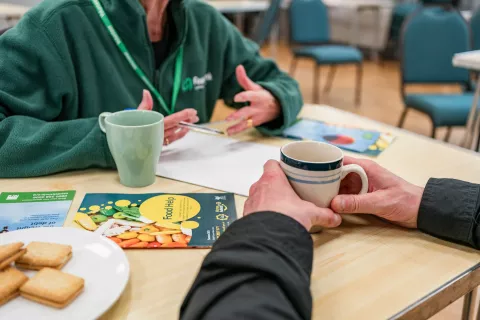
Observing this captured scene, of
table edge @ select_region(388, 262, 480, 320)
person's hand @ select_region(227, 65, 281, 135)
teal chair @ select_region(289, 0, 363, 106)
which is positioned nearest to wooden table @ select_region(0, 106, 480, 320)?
table edge @ select_region(388, 262, 480, 320)

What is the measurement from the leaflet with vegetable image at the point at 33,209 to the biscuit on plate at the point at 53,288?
19cm

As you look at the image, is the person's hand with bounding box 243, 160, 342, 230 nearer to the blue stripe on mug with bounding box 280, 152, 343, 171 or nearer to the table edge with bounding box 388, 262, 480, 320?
the blue stripe on mug with bounding box 280, 152, 343, 171

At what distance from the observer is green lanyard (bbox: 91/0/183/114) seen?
1085 mm

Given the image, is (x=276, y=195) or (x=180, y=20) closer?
(x=276, y=195)

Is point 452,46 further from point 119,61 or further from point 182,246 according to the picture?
point 182,246

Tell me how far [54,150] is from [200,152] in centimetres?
30

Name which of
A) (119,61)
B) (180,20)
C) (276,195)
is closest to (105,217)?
(276,195)

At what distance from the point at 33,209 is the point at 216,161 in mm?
373

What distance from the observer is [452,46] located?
Result: 9.59 feet

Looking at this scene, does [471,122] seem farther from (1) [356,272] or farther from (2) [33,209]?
(2) [33,209]

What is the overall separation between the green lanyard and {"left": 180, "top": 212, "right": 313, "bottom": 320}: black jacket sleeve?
2.34 ft

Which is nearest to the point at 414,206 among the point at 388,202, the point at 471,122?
the point at 388,202

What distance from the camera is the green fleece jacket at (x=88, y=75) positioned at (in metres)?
0.89

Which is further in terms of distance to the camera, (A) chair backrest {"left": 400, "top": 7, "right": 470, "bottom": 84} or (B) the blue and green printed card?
(A) chair backrest {"left": 400, "top": 7, "right": 470, "bottom": 84}
